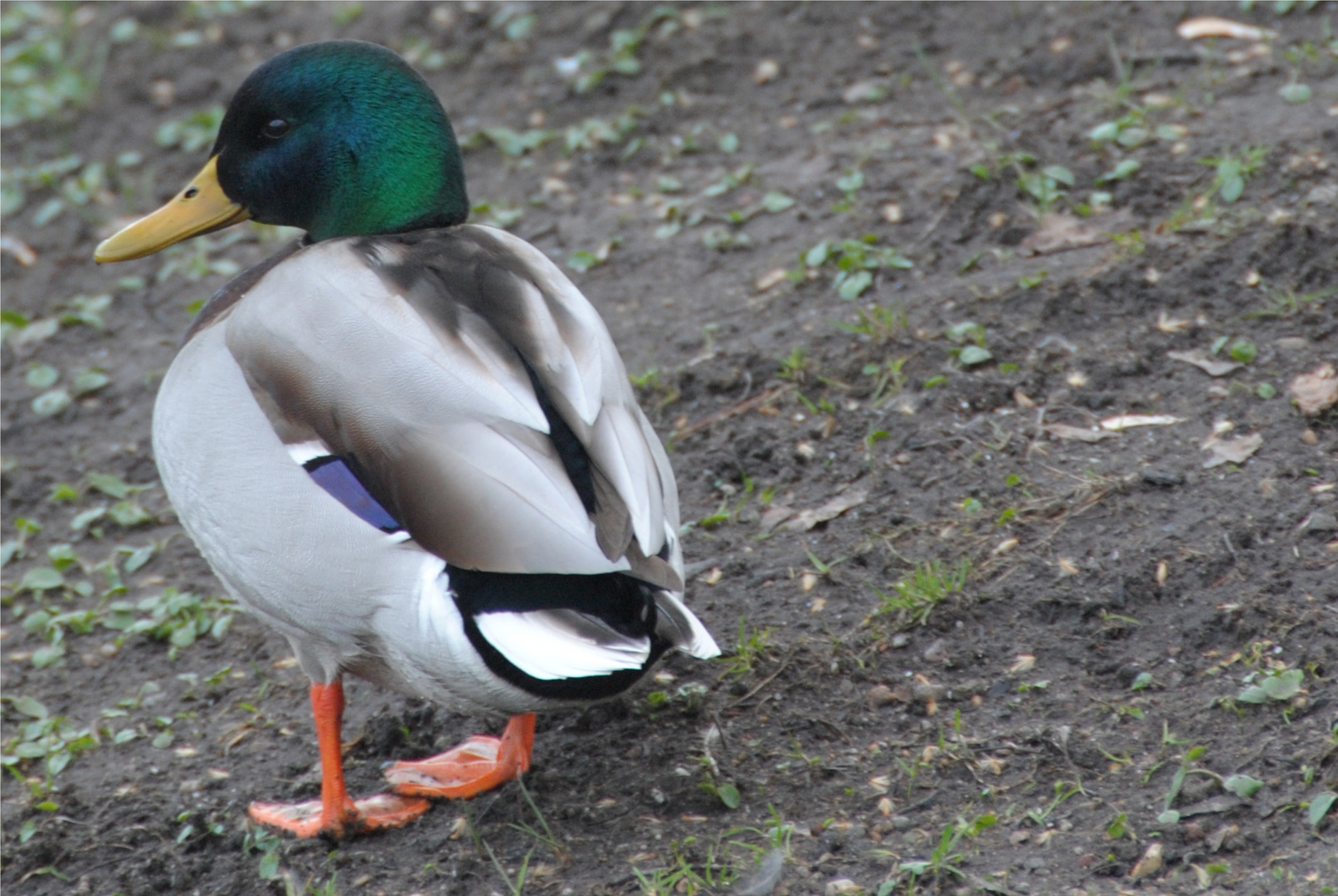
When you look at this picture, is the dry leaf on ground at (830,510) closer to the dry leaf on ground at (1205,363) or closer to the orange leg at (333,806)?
the dry leaf on ground at (1205,363)

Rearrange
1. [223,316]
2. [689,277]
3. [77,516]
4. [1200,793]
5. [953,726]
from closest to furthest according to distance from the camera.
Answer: [1200,793] < [953,726] < [223,316] < [77,516] < [689,277]

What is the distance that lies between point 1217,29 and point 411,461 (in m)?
3.39

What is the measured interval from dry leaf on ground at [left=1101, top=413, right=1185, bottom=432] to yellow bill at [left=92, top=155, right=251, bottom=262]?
6.49 ft

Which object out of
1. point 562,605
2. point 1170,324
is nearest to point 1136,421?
point 1170,324

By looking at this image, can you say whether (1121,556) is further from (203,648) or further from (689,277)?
(203,648)

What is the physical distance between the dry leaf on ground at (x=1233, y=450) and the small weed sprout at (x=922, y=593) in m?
0.59

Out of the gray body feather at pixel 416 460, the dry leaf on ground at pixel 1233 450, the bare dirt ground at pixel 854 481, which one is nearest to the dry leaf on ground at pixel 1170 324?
the bare dirt ground at pixel 854 481

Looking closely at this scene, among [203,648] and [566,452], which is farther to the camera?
[203,648]

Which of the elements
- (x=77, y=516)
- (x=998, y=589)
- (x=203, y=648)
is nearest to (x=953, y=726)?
(x=998, y=589)

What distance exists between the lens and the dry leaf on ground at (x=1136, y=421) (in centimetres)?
334

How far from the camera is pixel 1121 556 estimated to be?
297cm

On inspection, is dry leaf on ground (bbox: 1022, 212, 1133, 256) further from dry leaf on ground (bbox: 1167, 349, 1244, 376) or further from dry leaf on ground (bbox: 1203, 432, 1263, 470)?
dry leaf on ground (bbox: 1203, 432, 1263, 470)

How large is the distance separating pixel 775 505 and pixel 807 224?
4.05ft

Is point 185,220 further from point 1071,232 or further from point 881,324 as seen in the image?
point 1071,232
